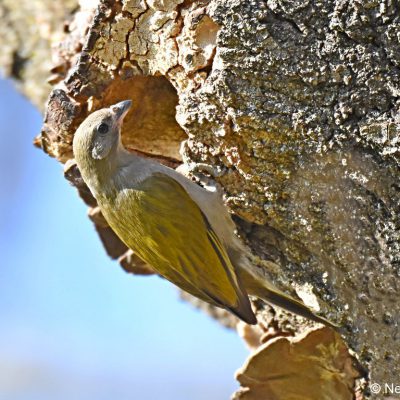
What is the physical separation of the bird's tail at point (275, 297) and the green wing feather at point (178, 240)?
0.07m

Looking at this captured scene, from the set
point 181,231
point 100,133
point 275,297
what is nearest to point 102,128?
point 100,133

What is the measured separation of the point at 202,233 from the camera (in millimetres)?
3660

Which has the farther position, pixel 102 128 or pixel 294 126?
pixel 102 128

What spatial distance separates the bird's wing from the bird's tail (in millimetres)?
68

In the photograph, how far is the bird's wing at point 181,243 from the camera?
11.8ft

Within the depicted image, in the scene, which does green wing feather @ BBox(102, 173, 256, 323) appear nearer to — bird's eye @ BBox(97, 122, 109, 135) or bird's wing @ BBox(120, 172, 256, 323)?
bird's wing @ BBox(120, 172, 256, 323)

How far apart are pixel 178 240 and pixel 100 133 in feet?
1.89

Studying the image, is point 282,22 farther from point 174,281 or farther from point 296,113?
point 174,281

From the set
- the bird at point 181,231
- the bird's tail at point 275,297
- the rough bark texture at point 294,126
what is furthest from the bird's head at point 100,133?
the bird's tail at point 275,297

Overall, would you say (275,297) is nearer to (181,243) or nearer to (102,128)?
(181,243)

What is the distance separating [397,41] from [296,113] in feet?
1.47

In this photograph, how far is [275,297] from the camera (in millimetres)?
3574

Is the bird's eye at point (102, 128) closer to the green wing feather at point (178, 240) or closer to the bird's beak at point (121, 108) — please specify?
the bird's beak at point (121, 108)

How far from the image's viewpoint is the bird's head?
366 centimetres
